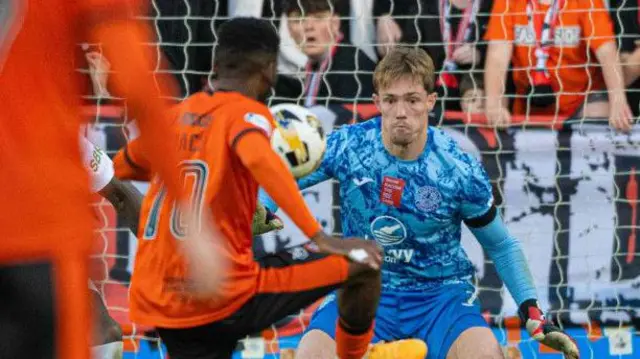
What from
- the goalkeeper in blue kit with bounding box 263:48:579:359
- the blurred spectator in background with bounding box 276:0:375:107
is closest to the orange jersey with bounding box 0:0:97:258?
the goalkeeper in blue kit with bounding box 263:48:579:359

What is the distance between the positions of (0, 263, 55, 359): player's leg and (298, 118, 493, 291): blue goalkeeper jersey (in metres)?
2.22

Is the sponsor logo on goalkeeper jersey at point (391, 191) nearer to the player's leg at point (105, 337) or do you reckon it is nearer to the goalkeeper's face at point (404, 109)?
the goalkeeper's face at point (404, 109)

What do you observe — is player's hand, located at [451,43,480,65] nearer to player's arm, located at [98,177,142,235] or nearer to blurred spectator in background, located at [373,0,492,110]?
blurred spectator in background, located at [373,0,492,110]

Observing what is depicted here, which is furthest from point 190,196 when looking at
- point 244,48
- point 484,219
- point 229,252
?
point 484,219

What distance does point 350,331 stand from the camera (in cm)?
436

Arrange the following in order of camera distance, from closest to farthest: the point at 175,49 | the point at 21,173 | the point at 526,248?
1. the point at 21,173
2. the point at 526,248
3. the point at 175,49

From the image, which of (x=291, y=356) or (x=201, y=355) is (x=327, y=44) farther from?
(x=201, y=355)

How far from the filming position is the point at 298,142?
4.26 metres

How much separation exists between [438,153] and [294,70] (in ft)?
5.65

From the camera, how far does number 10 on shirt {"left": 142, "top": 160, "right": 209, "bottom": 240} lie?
399 centimetres

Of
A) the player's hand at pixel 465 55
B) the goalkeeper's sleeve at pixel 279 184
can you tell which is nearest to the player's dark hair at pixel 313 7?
the player's hand at pixel 465 55

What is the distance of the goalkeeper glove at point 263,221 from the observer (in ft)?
14.9

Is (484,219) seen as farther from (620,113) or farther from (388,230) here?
(620,113)

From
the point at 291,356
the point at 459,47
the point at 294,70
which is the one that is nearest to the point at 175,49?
the point at 294,70
